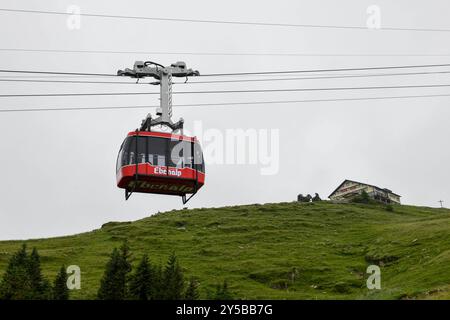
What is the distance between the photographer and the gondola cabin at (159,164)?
35.0m

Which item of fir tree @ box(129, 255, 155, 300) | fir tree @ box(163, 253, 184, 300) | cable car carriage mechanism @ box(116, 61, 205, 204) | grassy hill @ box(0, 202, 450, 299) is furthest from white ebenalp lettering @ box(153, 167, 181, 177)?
grassy hill @ box(0, 202, 450, 299)

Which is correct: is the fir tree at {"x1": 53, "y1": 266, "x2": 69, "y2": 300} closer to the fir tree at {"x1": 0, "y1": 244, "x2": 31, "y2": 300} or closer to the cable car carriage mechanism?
the fir tree at {"x1": 0, "y1": 244, "x2": 31, "y2": 300}

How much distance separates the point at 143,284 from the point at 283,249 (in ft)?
159

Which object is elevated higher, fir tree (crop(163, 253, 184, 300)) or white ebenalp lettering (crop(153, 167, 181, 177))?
white ebenalp lettering (crop(153, 167, 181, 177))

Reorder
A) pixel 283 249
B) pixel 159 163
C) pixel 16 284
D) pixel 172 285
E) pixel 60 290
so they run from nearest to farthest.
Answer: pixel 159 163 → pixel 172 285 → pixel 16 284 → pixel 60 290 → pixel 283 249

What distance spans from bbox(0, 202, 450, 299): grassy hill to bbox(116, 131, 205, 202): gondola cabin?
2739 centimetres

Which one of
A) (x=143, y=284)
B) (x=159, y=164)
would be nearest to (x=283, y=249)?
(x=143, y=284)

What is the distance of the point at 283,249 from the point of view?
107500 millimetres

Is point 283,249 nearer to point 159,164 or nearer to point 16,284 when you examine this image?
point 16,284

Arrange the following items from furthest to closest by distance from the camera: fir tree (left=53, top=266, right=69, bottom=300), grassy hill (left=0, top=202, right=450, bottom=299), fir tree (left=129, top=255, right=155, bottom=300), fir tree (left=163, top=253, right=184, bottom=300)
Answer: grassy hill (left=0, top=202, right=450, bottom=299) < fir tree (left=53, top=266, right=69, bottom=300) < fir tree (left=129, top=255, right=155, bottom=300) < fir tree (left=163, top=253, right=184, bottom=300)

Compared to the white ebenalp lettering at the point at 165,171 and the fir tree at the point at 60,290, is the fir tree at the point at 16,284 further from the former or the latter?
the white ebenalp lettering at the point at 165,171

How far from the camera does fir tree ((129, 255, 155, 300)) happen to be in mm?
61219
